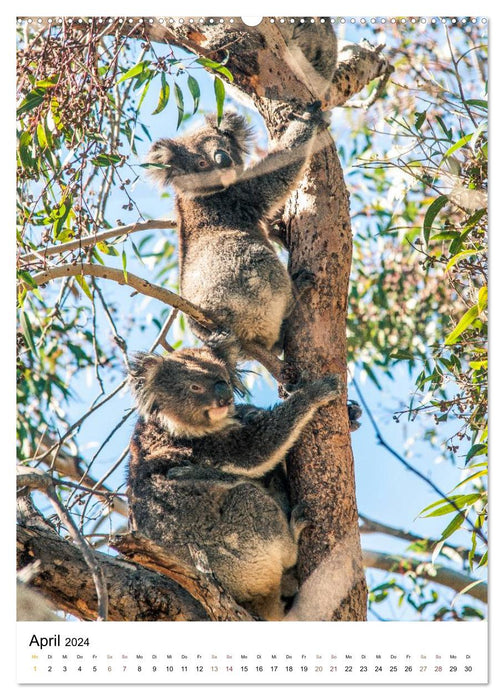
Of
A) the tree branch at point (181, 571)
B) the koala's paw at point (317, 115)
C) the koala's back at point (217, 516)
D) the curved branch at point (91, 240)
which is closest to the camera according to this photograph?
the tree branch at point (181, 571)

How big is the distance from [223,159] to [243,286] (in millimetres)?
644

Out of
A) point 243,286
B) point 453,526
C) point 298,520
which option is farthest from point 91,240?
point 453,526

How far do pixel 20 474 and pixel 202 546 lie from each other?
79 cm

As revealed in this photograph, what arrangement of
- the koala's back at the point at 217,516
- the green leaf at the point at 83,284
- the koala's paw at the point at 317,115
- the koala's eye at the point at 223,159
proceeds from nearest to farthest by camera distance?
1. the koala's back at the point at 217,516
2. the green leaf at the point at 83,284
3. the koala's paw at the point at 317,115
4. the koala's eye at the point at 223,159

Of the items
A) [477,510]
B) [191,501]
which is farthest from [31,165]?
A: [477,510]

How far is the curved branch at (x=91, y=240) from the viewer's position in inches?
94.3

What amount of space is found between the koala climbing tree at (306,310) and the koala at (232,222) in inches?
1.8

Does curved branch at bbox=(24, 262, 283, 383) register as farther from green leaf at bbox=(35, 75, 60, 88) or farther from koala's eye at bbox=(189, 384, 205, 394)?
green leaf at bbox=(35, 75, 60, 88)

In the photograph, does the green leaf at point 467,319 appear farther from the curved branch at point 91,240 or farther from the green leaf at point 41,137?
the green leaf at point 41,137

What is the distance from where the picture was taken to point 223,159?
3.19 meters

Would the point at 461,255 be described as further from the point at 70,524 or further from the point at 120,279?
the point at 70,524

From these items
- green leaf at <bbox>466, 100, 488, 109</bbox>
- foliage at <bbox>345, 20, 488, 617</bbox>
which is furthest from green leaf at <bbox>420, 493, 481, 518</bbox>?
green leaf at <bbox>466, 100, 488, 109</bbox>

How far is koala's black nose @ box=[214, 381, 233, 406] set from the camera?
8.93 ft

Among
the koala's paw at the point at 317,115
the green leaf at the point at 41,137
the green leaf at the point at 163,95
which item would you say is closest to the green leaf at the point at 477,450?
the koala's paw at the point at 317,115
